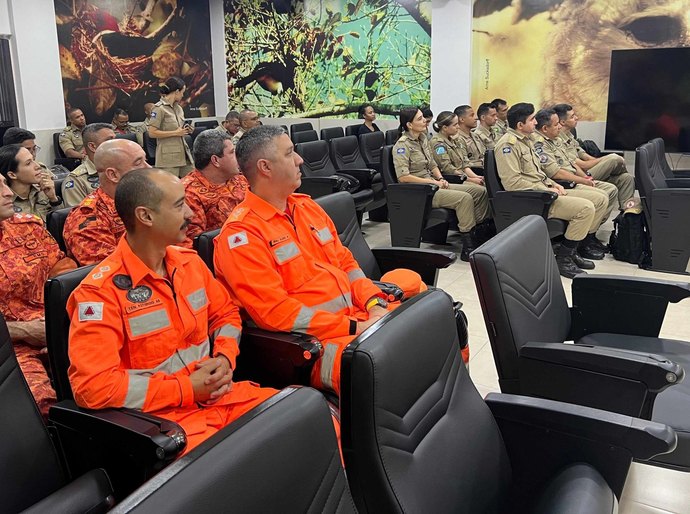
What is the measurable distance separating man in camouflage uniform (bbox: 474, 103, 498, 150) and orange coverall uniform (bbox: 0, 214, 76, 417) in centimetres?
509

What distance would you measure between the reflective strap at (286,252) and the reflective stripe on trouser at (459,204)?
2.93 m

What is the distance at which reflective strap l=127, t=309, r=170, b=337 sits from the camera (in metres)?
1.59

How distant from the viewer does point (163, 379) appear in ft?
5.24

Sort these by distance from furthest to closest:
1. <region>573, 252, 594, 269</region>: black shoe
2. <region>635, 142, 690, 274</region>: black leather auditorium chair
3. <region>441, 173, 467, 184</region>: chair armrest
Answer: <region>441, 173, 467, 184</region>: chair armrest < <region>573, 252, 594, 269</region>: black shoe < <region>635, 142, 690, 274</region>: black leather auditorium chair

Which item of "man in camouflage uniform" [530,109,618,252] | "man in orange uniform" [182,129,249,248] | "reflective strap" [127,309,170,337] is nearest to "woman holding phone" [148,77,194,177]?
"man in orange uniform" [182,129,249,248]

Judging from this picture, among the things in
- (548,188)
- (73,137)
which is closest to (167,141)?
(73,137)

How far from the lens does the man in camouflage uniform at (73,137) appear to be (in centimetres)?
760

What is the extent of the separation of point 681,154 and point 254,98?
6.59 meters

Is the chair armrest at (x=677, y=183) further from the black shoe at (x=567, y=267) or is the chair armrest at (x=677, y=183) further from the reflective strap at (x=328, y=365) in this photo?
the reflective strap at (x=328, y=365)

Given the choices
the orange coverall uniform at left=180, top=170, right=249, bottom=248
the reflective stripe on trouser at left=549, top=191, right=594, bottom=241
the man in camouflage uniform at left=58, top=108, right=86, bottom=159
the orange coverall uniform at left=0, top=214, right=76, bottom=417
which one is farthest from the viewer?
the man in camouflage uniform at left=58, top=108, right=86, bottom=159

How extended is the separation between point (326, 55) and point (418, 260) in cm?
737

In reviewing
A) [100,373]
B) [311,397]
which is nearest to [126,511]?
[311,397]

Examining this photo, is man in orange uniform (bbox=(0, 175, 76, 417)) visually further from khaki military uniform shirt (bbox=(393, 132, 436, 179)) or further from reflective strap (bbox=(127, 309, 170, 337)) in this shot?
khaki military uniform shirt (bbox=(393, 132, 436, 179))

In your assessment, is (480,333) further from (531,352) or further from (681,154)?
(681,154)
